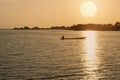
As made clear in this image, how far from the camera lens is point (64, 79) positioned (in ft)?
162

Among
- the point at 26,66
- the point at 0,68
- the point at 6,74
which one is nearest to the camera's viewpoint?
the point at 6,74

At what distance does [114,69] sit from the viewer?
60406 millimetres

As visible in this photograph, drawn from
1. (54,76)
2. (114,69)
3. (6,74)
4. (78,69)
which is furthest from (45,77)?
(114,69)

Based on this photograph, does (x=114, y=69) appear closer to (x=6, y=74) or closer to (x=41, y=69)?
(x=41, y=69)

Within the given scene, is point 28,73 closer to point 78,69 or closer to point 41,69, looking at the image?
point 41,69

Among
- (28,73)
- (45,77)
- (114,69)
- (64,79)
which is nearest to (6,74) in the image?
(28,73)

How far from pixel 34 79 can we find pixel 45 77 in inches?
93.4

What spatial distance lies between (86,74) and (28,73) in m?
10.2

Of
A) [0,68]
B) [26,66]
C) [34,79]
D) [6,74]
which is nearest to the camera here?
[34,79]

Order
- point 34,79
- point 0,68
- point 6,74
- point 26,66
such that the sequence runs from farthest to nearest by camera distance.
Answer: point 26,66, point 0,68, point 6,74, point 34,79

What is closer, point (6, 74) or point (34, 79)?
point (34, 79)

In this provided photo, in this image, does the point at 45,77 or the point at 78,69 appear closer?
the point at 45,77

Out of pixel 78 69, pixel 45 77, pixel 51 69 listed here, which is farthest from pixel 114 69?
pixel 45 77

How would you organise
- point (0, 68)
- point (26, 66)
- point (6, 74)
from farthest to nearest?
point (26, 66), point (0, 68), point (6, 74)
